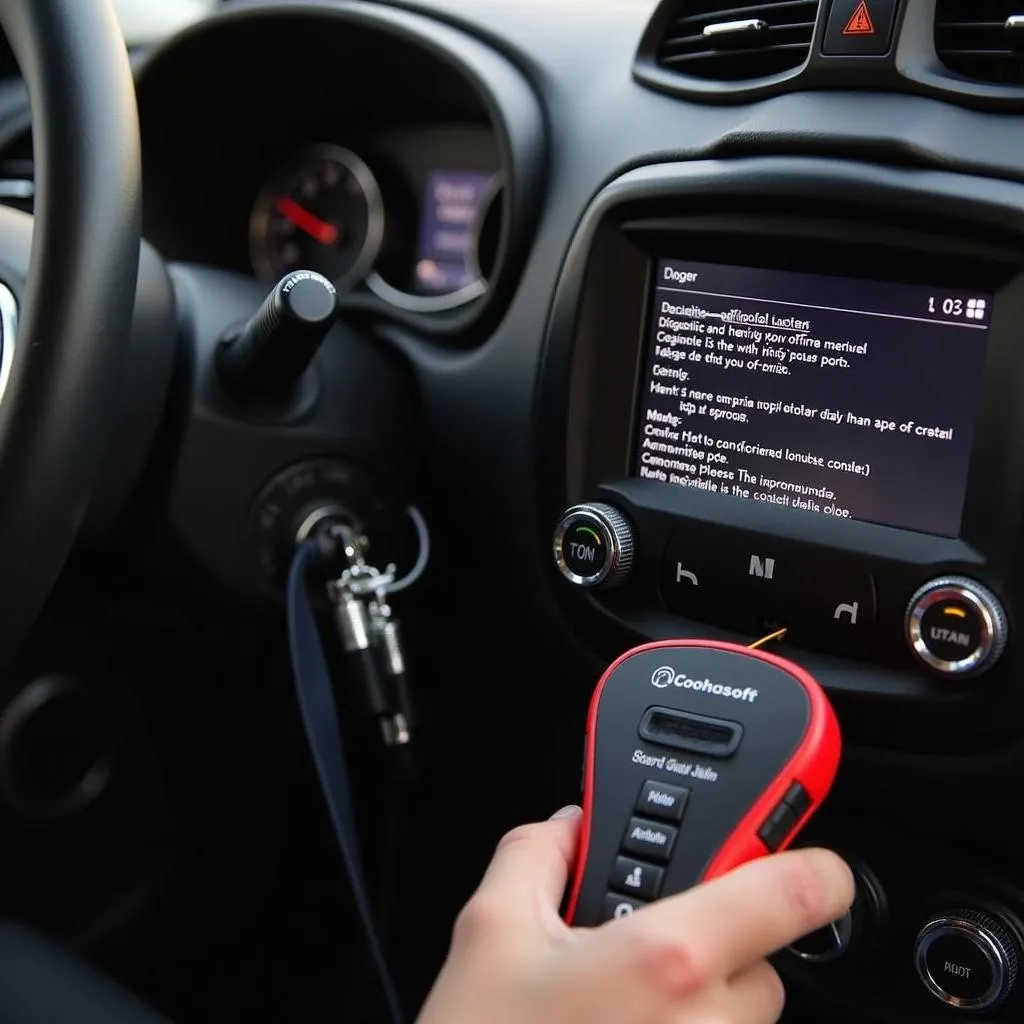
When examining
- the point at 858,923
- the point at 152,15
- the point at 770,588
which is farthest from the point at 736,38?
the point at 152,15

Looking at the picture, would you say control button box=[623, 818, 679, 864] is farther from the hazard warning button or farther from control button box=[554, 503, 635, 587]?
the hazard warning button

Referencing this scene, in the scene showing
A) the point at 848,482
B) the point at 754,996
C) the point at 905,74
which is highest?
the point at 905,74

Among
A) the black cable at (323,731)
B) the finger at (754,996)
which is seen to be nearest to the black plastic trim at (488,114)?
the black cable at (323,731)

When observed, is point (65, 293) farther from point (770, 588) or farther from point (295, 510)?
point (770, 588)

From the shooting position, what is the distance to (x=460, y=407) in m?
1.07

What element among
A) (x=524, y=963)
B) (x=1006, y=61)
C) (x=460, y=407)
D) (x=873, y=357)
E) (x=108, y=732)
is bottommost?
(x=108, y=732)

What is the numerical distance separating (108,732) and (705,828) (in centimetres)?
68

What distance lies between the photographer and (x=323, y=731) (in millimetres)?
978

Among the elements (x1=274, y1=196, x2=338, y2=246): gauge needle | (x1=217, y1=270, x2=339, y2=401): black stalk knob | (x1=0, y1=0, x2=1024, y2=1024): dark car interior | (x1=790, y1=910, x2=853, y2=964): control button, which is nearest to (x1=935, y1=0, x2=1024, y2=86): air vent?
(x1=0, y1=0, x2=1024, y2=1024): dark car interior

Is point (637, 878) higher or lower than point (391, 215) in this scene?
lower

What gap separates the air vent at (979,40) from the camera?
80 centimetres

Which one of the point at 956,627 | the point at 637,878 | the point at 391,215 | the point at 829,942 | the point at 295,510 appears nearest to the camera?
the point at 637,878

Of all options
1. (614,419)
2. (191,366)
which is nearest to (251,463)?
(191,366)

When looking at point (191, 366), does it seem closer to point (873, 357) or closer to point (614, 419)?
point (614, 419)
